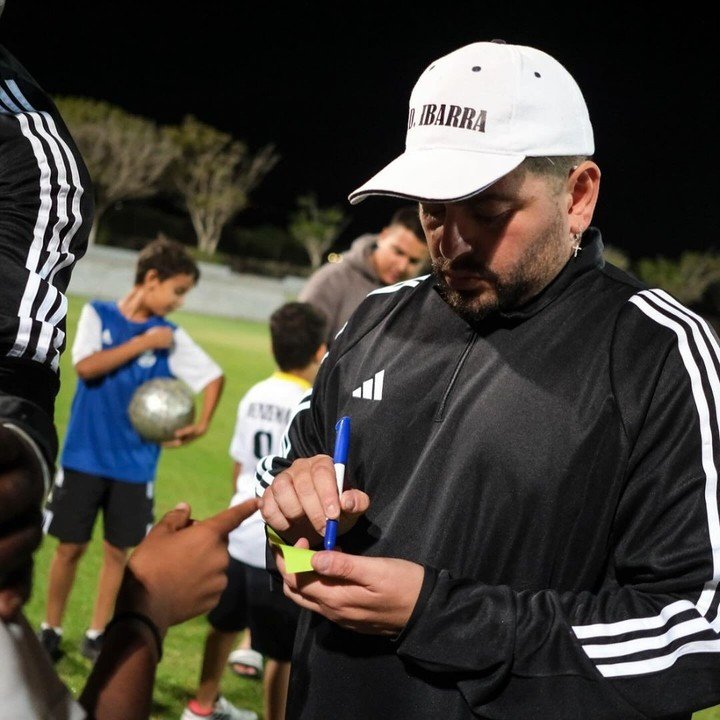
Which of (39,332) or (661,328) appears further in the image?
(39,332)

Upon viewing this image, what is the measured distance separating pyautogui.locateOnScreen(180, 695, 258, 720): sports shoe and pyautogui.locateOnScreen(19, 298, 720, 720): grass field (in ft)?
0.57

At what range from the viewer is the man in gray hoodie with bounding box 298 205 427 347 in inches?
246

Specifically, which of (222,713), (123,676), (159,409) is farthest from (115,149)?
(123,676)

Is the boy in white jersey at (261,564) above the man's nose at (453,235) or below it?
below

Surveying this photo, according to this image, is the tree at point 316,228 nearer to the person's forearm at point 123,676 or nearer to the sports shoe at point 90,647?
the sports shoe at point 90,647

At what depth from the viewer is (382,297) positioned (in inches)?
87.0

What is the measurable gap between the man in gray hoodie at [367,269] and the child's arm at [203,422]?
768mm

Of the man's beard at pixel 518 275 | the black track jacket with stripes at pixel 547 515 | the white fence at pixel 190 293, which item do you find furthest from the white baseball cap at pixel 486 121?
the white fence at pixel 190 293

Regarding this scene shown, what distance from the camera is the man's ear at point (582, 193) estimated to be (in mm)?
1881

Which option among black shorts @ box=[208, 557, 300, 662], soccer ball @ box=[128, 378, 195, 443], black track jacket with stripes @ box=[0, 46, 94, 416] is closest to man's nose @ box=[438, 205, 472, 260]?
black track jacket with stripes @ box=[0, 46, 94, 416]

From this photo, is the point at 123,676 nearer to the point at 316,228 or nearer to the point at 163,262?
the point at 163,262

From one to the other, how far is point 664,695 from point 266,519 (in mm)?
768

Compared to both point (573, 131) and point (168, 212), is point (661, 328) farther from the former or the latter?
point (168, 212)

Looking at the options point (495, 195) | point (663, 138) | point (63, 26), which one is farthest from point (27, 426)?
point (63, 26)
